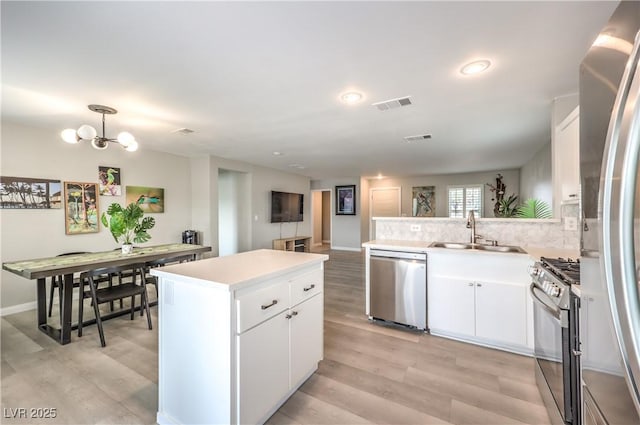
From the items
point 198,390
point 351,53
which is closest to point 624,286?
point 198,390

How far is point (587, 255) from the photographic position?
2.78 feet

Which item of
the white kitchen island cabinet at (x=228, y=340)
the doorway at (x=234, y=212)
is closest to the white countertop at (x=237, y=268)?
the white kitchen island cabinet at (x=228, y=340)

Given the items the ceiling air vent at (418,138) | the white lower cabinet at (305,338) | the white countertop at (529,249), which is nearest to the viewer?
the white lower cabinet at (305,338)

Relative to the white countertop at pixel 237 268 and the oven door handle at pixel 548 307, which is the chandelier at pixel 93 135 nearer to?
the white countertop at pixel 237 268

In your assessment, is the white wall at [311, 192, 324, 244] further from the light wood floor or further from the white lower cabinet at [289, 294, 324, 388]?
the white lower cabinet at [289, 294, 324, 388]

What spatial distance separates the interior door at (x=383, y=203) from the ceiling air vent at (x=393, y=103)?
593cm

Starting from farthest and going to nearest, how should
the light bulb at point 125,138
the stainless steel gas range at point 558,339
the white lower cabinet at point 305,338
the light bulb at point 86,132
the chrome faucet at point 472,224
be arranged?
1. the light bulb at point 125,138
2. the chrome faucet at point 472,224
3. the light bulb at point 86,132
4. the white lower cabinet at point 305,338
5. the stainless steel gas range at point 558,339

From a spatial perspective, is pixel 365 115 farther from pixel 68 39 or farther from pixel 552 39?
pixel 68 39

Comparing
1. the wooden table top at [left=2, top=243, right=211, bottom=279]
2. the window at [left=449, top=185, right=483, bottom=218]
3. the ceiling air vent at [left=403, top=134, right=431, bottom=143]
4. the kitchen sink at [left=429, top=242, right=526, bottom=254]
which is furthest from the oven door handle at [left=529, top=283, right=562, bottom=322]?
the window at [left=449, top=185, right=483, bottom=218]

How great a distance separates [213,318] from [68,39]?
204 cm

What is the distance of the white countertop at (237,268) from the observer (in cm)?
136

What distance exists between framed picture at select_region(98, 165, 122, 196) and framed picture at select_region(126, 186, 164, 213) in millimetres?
168

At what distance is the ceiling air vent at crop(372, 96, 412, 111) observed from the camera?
2.67m

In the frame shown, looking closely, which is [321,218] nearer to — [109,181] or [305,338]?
[109,181]
